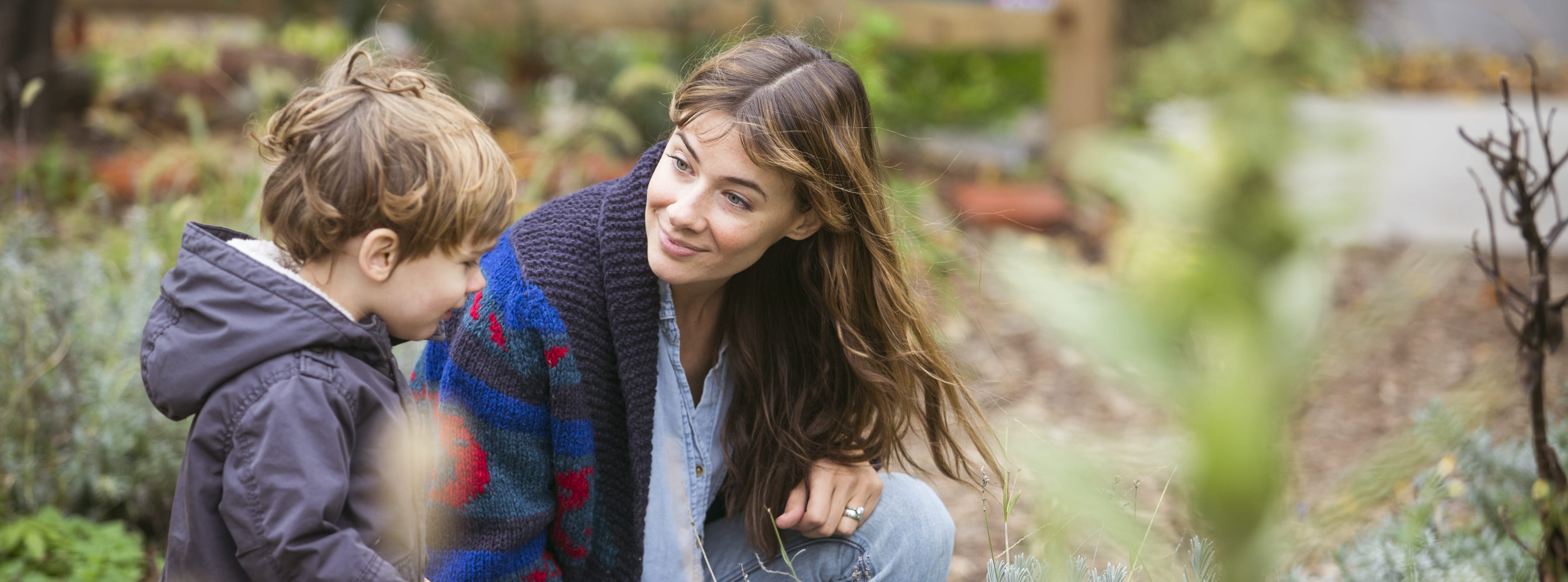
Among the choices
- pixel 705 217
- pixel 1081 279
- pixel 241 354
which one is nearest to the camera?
pixel 1081 279

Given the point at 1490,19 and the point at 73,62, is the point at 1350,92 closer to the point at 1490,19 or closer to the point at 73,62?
the point at 73,62

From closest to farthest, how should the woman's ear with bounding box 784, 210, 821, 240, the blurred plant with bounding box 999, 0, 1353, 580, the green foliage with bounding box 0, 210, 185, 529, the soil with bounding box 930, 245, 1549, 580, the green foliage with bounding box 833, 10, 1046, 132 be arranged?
the blurred plant with bounding box 999, 0, 1353, 580, the woman's ear with bounding box 784, 210, 821, 240, the green foliage with bounding box 0, 210, 185, 529, the soil with bounding box 930, 245, 1549, 580, the green foliage with bounding box 833, 10, 1046, 132

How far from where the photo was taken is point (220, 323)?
128cm

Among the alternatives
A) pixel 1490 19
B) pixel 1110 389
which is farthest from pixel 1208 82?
pixel 1490 19

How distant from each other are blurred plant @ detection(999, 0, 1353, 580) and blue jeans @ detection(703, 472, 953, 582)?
1463mm

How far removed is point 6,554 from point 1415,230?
5851mm

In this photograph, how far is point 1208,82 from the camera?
1.00 ft

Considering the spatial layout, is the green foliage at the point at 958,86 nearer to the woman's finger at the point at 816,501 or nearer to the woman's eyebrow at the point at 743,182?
the woman's finger at the point at 816,501

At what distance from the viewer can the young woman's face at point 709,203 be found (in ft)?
5.17

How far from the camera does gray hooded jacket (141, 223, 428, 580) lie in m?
1.23

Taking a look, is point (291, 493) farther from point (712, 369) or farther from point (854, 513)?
point (854, 513)

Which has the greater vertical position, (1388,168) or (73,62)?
(1388,168)

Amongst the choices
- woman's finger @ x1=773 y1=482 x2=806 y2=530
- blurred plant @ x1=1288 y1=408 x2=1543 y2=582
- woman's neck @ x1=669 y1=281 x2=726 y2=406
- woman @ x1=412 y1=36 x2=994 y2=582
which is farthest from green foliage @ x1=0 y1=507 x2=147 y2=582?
blurred plant @ x1=1288 y1=408 x2=1543 y2=582

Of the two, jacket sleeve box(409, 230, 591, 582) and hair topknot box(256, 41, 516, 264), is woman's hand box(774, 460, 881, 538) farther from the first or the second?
hair topknot box(256, 41, 516, 264)
